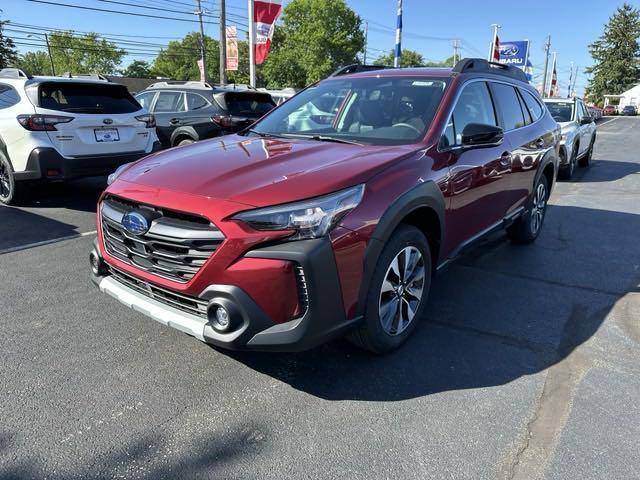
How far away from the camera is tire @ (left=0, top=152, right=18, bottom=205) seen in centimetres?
644

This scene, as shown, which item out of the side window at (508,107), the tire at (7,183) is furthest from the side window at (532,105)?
the tire at (7,183)

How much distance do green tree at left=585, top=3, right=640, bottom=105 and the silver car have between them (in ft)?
300

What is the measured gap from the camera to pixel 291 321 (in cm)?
244

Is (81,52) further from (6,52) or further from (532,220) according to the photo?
(532,220)

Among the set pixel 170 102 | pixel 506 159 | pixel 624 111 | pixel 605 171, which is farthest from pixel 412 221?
pixel 624 111

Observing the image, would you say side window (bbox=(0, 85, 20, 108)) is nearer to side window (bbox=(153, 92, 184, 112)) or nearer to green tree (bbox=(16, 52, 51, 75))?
side window (bbox=(153, 92, 184, 112))

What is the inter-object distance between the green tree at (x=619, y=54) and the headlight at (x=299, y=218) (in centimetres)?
10392

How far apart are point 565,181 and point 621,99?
9298cm

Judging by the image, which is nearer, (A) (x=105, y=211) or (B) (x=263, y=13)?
(A) (x=105, y=211)

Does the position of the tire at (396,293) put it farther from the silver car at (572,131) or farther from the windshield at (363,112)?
the silver car at (572,131)

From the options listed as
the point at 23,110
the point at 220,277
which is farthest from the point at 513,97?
the point at 23,110

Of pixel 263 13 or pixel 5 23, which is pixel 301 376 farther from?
pixel 5 23

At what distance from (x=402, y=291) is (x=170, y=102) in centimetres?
812

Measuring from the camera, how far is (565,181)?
420 inches
